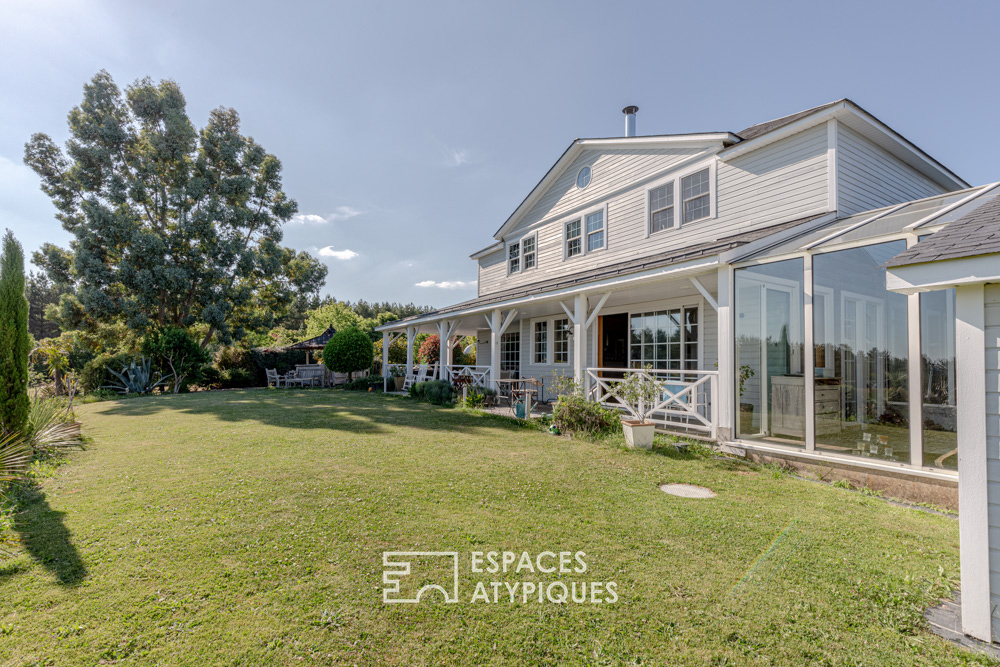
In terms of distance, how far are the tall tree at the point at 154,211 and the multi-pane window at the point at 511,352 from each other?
1561 cm

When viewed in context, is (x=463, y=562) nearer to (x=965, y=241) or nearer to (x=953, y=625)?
(x=953, y=625)

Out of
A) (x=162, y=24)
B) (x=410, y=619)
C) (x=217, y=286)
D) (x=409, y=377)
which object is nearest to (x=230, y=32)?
(x=162, y=24)

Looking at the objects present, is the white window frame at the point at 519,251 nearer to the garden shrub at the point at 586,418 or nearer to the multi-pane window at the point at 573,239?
the multi-pane window at the point at 573,239

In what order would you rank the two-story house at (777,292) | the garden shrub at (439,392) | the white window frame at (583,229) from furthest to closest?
the garden shrub at (439,392) → the white window frame at (583,229) → the two-story house at (777,292)

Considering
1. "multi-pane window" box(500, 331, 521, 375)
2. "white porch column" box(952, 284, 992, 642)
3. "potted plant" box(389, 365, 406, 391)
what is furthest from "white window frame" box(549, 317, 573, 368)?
"white porch column" box(952, 284, 992, 642)

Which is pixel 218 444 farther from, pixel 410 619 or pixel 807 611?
pixel 807 611

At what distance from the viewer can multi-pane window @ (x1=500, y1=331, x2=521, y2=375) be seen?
50.3 feet

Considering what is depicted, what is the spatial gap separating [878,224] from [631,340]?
19.1 feet

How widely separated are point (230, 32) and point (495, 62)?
6640mm

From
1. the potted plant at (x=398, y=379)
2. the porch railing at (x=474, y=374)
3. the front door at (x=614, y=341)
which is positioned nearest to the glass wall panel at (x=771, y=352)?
the front door at (x=614, y=341)

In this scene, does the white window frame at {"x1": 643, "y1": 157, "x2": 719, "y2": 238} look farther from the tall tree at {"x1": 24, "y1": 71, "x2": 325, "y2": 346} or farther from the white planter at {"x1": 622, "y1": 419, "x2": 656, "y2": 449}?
the tall tree at {"x1": 24, "y1": 71, "x2": 325, "y2": 346}

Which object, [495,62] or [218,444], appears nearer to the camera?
[218,444]

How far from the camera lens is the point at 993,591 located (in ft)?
7.86

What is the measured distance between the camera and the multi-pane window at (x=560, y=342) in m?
12.8
